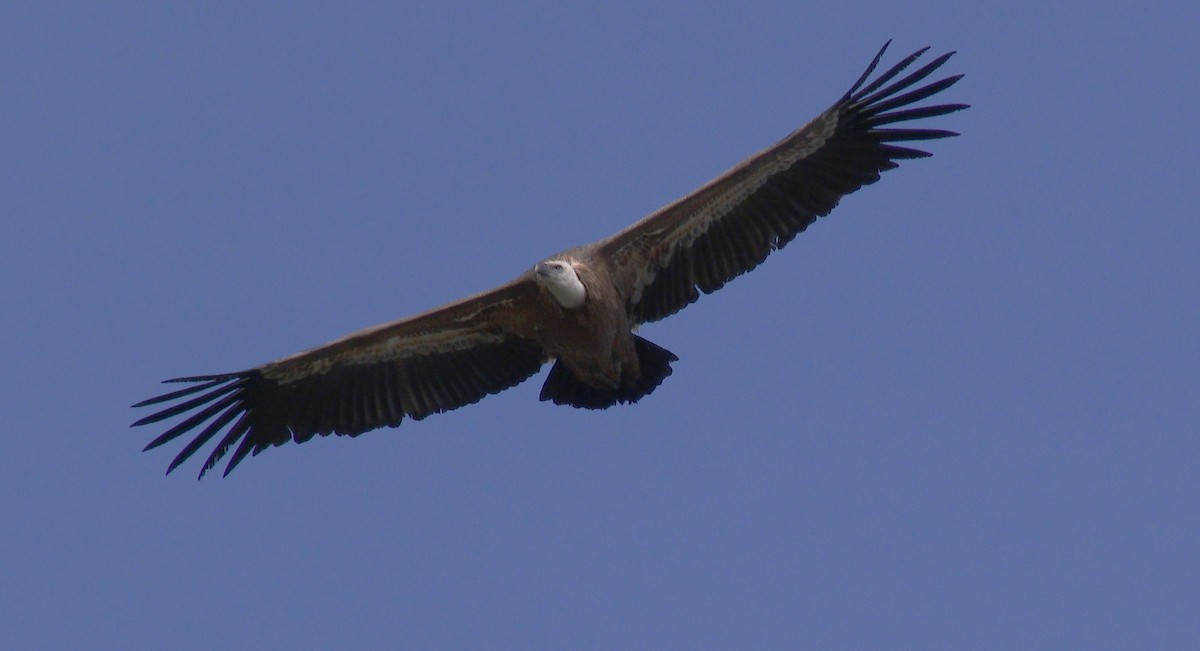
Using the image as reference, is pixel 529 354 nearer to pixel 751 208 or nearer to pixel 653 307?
pixel 653 307

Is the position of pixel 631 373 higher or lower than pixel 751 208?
lower

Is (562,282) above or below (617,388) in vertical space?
above

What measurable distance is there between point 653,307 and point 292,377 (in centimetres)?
276

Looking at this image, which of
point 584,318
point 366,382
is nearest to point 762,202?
point 584,318

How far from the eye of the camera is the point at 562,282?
13.6 m

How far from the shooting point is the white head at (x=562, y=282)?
13.6 meters

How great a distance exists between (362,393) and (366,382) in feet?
0.29

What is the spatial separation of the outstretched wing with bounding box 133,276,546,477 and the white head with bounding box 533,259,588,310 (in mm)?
Result: 786

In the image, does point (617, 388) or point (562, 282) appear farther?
point (617, 388)

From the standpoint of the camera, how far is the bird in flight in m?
14.0

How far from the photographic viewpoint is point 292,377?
48.3 ft

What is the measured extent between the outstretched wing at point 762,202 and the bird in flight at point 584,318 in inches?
0.4

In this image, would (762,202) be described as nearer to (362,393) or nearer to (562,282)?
(562,282)

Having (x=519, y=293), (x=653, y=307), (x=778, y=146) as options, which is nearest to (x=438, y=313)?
(x=519, y=293)
